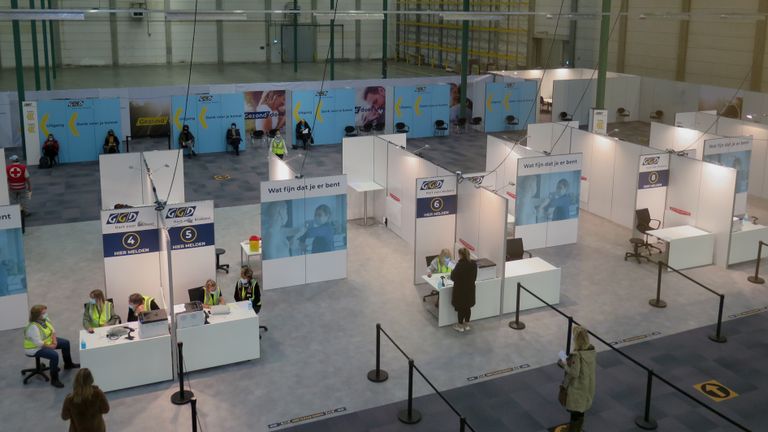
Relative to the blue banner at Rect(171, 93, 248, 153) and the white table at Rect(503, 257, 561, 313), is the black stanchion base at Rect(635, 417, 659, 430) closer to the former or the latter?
the white table at Rect(503, 257, 561, 313)

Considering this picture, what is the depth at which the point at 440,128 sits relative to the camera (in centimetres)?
2295

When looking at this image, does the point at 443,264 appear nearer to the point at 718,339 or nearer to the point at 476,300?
the point at 476,300

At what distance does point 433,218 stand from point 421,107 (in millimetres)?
11664

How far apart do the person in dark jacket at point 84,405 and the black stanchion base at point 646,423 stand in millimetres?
5252

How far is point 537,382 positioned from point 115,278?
5.48m

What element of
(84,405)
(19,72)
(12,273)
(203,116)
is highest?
(19,72)

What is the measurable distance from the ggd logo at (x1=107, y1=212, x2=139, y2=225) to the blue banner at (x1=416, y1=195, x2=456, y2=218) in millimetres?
4036

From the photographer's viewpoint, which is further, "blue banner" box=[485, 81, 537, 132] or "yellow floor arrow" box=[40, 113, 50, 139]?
"blue banner" box=[485, 81, 537, 132]

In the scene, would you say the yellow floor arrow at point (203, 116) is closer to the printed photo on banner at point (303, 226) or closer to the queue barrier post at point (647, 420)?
the printed photo on banner at point (303, 226)

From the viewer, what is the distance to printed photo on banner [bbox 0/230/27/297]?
944 cm

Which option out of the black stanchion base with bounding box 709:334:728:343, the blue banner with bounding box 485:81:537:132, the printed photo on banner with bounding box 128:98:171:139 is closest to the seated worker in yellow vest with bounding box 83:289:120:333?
the black stanchion base with bounding box 709:334:728:343

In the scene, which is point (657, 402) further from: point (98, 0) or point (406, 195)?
point (98, 0)

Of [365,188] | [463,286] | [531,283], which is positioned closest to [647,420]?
[463,286]

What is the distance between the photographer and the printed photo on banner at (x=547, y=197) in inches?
510
